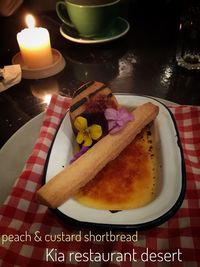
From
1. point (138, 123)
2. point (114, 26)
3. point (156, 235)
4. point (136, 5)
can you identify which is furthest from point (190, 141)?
point (136, 5)

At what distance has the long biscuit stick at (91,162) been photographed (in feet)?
1.66

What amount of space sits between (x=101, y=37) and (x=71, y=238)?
77 cm

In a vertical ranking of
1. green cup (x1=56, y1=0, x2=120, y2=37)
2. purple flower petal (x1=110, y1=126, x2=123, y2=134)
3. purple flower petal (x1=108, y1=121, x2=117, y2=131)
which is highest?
green cup (x1=56, y1=0, x2=120, y2=37)

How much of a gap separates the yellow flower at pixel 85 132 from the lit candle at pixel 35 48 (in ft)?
1.26

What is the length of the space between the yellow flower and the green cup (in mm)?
491

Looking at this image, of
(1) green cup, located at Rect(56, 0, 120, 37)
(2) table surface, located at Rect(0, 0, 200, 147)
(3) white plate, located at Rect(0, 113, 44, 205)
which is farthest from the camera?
(1) green cup, located at Rect(56, 0, 120, 37)

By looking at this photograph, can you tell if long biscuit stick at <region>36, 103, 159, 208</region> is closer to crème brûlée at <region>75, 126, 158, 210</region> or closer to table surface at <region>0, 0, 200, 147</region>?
crème brûlée at <region>75, 126, 158, 210</region>

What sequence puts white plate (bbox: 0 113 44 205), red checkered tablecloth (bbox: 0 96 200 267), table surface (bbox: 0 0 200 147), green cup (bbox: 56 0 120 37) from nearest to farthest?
red checkered tablecloth (bbox: 0 96 200 267) → white plate (bbox: 0 113 44 205) → table surface (bbox: 0 0 200 147) → green cup (bbox: 56 0 120 37)

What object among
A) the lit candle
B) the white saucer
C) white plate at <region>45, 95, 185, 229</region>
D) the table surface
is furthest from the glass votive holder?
the lit candle

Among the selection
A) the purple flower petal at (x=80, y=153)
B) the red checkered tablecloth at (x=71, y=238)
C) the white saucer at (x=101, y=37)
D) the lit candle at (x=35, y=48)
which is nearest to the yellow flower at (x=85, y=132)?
the purple flower petal at (x=80, y=153)

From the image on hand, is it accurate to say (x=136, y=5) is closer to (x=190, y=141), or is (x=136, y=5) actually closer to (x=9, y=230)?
(x=190, y=141)

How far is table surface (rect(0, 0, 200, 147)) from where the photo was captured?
831mm

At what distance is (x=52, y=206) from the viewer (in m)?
0.49

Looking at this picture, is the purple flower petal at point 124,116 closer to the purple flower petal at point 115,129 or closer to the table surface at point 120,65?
the purple flower petal at point 115,129
